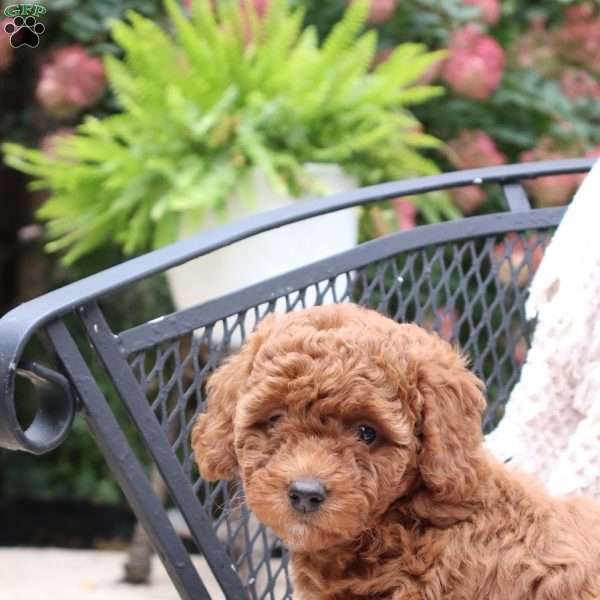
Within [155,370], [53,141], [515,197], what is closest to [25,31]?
[53,141]

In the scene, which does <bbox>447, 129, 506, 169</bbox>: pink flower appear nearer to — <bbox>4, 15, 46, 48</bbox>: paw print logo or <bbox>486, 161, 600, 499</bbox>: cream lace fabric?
<bbox>4, 15, 46, 48</bbox>: paw print logo

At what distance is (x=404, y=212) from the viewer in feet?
16.1

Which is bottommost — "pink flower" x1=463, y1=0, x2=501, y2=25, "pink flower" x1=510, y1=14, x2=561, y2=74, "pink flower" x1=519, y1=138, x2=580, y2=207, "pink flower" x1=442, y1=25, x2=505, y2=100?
"pink flower" x1=519, y1=138, x2=580, y2=207

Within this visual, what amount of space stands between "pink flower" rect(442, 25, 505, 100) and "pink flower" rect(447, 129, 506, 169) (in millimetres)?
189

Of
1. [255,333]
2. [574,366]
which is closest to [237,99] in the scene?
[574,366]

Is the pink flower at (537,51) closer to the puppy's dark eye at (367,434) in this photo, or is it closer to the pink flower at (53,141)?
the pink flower at (53,141)

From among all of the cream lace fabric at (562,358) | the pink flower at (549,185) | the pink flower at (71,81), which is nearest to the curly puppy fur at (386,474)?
the cream lace fabric at (562,358)

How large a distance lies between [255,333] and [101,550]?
13.4ft

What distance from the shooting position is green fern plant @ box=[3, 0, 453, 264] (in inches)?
175

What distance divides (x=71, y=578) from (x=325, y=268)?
9.30 feet

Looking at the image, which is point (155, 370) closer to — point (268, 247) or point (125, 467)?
point (125, 467)

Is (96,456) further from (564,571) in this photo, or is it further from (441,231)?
(564,571)

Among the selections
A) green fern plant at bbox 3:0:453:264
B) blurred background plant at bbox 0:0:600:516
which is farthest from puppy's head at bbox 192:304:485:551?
blurred background plant at bbox 0:0:600:516

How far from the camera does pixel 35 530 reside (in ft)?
21.0
